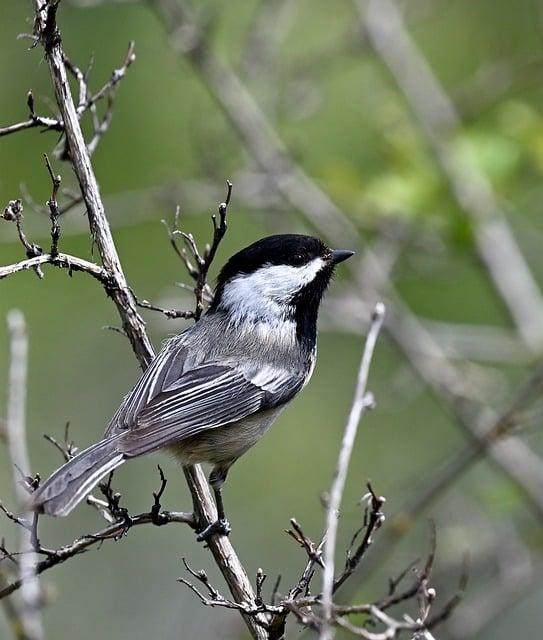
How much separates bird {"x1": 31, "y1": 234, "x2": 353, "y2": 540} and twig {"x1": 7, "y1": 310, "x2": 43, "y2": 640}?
24cm

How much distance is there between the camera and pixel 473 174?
15.1 feet

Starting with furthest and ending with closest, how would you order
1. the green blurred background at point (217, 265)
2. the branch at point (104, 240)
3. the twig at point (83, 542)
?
the green blurred background at point (217, 265) → the branch at point (104, 240) → the twig at point (83, 542)

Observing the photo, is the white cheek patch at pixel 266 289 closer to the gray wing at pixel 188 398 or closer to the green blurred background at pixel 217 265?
the gray wing at pixel 188 398

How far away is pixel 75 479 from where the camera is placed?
249 centimetres

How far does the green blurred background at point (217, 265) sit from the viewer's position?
544 centimetres

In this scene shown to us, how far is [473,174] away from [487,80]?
0.72 meters

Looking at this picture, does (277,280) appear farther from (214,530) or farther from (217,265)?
(217,265)

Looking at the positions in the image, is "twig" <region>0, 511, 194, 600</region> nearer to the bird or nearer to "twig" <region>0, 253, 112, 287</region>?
the bird

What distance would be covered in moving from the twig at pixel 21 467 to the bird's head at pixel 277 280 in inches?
33.4

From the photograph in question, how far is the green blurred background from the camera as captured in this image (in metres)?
5.44

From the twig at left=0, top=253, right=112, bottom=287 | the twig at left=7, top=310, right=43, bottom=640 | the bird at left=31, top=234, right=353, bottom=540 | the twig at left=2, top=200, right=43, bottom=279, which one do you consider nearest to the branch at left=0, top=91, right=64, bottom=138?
the twig at left=2, top=200, right=43, bottom=279

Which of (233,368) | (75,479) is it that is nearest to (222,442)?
(233,368)

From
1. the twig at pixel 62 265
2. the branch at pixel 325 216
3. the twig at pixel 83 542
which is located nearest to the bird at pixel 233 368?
the twig at pixel 83 542

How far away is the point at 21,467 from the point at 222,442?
2.99 feet
